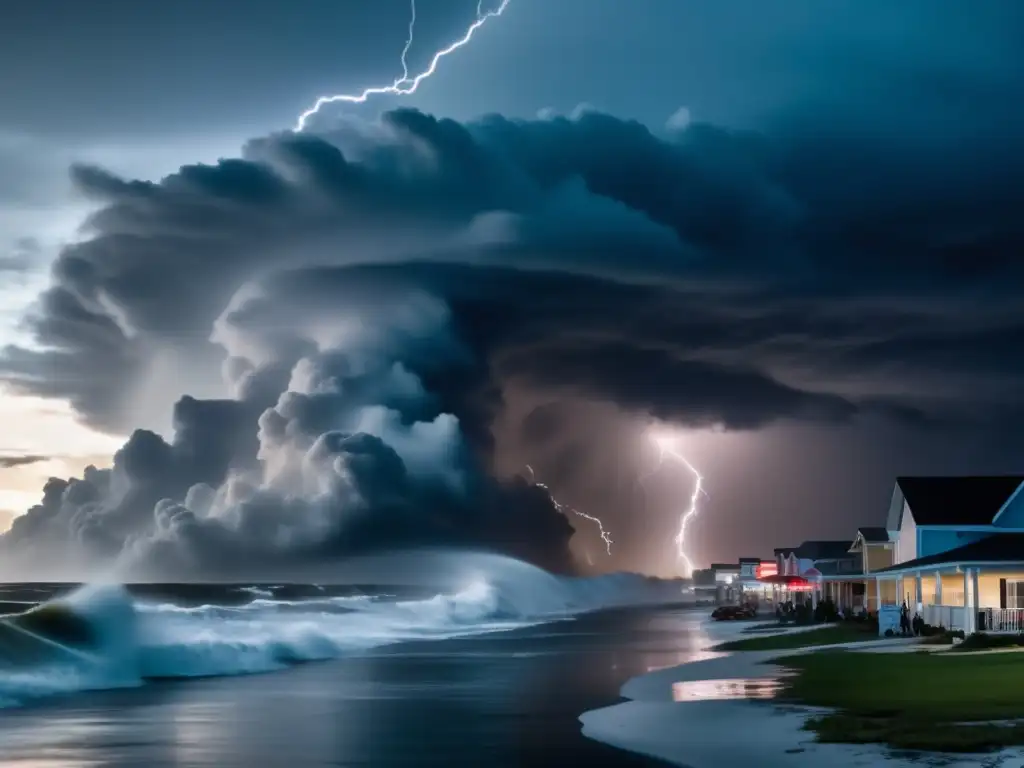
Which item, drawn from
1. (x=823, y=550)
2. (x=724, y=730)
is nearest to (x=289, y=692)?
(x=724, y=730)

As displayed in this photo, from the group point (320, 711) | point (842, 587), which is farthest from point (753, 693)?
point (842, 587)

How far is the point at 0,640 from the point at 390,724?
85.9 ft

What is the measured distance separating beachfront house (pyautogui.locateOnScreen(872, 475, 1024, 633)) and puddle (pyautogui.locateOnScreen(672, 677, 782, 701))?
17.0m

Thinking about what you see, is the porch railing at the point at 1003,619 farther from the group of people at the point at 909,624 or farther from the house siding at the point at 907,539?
the house siding at the point at 907,539

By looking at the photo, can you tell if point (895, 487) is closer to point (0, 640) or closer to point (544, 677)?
point (544, 677)

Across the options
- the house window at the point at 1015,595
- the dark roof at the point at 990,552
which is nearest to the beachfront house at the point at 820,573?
the house window at the point at 1015,595

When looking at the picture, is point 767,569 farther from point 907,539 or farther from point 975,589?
point 975,589

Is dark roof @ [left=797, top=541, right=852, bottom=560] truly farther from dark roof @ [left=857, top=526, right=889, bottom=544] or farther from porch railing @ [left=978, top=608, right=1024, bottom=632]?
porch railing @ [left=978, top=608, right=1024, bottom=632]

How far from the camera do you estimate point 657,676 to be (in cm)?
4706

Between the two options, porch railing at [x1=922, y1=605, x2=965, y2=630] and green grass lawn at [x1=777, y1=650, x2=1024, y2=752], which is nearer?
green grass lawn at [x1=777, y1=650, x2=1024, y2=752]

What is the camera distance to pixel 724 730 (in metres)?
Answer: 30.2

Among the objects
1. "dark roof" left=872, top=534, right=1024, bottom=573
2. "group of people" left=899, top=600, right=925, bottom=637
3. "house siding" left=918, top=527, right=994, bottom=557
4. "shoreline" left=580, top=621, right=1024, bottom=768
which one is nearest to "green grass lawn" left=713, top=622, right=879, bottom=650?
"group of people" left=899, top=600, right=925, bottom=637

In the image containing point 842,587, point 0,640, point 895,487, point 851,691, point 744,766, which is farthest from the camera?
point 842,587

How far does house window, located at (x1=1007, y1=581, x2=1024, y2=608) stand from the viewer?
6238 centimetres
